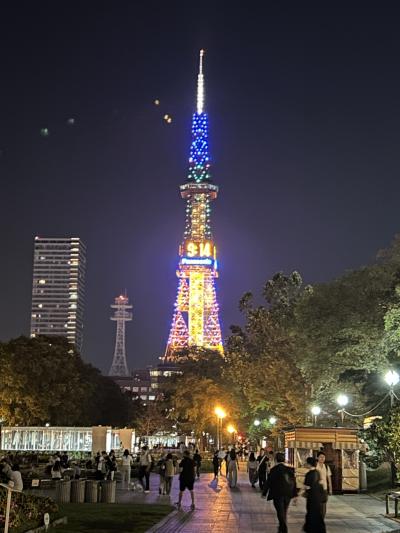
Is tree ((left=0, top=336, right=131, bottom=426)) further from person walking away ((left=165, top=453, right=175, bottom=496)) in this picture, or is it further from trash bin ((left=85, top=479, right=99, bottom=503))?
trash bin ((left=85, top=479, right=99, bottom=503))

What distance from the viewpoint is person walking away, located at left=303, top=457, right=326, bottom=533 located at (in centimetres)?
1299

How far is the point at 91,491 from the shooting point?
2339 cm

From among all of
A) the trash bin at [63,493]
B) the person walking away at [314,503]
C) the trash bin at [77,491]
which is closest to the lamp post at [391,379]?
the trash bin at [77,491]

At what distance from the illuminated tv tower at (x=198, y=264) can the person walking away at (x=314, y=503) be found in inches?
5613

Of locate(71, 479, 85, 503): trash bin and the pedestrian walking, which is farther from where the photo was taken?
the pedestrian walking

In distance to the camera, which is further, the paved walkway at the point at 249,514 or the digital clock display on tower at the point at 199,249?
the digital clock display on tower at the point at 199,249

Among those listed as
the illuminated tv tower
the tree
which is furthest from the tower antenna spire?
the tree

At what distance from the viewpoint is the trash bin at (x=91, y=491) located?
2330 centimetres

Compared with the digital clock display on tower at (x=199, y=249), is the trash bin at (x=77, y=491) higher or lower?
lower

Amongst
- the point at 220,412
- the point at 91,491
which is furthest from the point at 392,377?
the point at 220,412

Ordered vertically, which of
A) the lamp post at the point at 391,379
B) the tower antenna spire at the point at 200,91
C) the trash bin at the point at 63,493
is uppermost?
the tower antenna spire at the point at 200,91

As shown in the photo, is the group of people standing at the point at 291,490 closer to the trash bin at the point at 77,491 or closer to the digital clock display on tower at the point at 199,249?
the trash bin at the point at 77,491

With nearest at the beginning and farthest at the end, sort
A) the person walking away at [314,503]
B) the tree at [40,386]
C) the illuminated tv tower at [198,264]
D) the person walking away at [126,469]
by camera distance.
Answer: the person walking away at [314,503] < the person walking away at [126,469] < the tree at [40,386] < the illuminated tv tower at [198,264]

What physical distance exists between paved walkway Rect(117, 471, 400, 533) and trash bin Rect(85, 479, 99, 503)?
1.47 m
